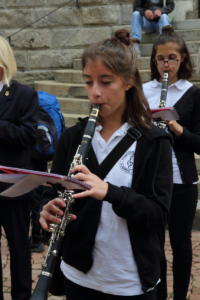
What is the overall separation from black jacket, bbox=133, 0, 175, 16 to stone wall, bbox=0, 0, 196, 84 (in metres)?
0.41

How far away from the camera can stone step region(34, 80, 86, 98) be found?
27.2ft

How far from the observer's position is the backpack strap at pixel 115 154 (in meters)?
2.31

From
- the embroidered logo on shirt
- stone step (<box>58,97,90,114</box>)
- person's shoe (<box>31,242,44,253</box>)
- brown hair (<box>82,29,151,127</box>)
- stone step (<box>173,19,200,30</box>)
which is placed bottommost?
person's shoe (<box>31,242,44,253</box>)

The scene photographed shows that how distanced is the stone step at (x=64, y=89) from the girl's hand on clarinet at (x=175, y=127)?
486 centimetres

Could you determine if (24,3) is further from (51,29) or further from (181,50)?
(181,50)

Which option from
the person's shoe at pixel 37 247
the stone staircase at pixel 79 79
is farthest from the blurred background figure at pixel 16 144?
the stone staircase at pixel 79 79

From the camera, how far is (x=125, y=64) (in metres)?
2.31

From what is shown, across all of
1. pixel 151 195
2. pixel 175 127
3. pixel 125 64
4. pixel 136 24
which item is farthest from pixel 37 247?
pixel 136 24

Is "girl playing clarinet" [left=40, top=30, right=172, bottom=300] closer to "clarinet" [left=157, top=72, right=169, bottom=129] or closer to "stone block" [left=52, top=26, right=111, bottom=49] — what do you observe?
"clarinet" [left=157, top=72, right=169, bottom=129]

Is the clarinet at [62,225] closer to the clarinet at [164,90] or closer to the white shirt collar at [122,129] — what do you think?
the white shirt collar at [122,129]

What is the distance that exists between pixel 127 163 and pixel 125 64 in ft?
1.28

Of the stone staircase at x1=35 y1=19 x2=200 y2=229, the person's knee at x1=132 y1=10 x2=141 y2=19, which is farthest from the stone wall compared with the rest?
the person's knee at x1=132 y1=10 x2=141 y2=19

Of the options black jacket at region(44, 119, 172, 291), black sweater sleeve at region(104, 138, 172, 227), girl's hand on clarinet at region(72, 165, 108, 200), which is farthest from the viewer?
black jacket at region(44, 119, 172, 291)

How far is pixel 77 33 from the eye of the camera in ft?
29.4
